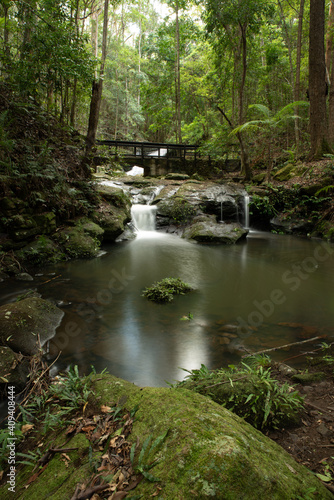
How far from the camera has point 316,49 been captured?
10977mm

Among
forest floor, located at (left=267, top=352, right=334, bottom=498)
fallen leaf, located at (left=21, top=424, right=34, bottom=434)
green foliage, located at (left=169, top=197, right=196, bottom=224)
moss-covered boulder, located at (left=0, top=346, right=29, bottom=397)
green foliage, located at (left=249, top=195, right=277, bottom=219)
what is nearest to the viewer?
forest floor, located at (left=267, top=352, right=334, bottom=498)

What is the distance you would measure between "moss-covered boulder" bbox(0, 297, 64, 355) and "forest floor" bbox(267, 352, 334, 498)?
2.49 metres

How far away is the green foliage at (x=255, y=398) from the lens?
1.91 m

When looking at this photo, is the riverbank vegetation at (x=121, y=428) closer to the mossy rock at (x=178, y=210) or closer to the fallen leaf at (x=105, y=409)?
the fallen leaf at (x=105, y=409)

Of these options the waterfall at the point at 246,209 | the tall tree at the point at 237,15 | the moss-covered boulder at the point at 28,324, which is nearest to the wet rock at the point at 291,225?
the waterfall at the point at 246,209

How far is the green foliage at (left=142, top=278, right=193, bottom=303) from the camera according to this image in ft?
17.6

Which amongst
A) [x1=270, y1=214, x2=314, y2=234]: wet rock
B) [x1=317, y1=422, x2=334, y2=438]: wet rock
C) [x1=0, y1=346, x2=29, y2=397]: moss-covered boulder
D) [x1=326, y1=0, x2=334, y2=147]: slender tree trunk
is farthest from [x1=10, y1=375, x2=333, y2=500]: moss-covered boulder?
[x1=326, y1=0, x2=334, y2=147]: slender tree trunk

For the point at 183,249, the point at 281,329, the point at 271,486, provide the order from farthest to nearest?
the point at 183,249 < the point at 281,329 < the point at 271,486

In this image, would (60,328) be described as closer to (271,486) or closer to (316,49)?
(271,486)

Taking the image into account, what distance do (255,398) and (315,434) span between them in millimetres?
404

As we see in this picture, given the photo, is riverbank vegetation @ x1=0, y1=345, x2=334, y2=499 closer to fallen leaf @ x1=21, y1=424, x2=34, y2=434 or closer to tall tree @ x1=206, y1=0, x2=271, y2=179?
fallen leaf @ x1=21, y1=424, x2=34, y2=434

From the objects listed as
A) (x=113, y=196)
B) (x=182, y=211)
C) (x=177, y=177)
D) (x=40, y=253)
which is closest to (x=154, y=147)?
(x=177, y=177)

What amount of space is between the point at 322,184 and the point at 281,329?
30.8 ft

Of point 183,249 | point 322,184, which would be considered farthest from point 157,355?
point 322,184
